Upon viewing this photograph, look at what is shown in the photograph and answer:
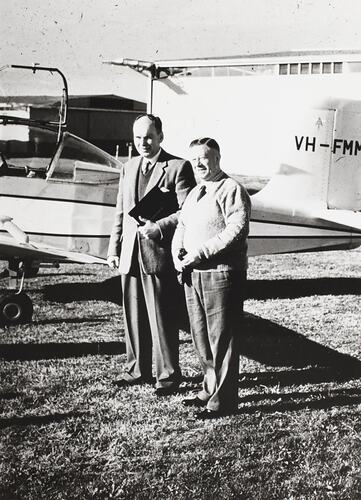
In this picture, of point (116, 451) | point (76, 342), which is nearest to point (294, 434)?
point (116, 451)

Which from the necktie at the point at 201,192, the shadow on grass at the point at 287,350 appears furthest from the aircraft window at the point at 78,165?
the necktie at the point at 201,192

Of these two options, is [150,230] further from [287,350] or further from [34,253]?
[34,253]

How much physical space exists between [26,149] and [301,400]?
12.5 feet

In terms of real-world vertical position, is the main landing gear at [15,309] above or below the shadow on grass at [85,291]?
above

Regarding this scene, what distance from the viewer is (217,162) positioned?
121 inches

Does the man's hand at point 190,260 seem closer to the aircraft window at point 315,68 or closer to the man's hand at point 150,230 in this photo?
the man's hand at point 150,230

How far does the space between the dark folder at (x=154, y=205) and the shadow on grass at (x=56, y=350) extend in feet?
4.66

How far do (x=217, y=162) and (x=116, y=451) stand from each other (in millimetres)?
1490

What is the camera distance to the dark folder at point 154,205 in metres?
3.41

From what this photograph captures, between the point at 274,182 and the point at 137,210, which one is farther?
the point at 274,182

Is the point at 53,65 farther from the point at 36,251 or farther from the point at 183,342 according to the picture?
the point at 183,342

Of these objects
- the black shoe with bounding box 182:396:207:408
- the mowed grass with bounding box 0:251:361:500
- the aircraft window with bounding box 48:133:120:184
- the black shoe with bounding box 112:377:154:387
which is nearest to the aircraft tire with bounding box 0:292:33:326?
the mowed grass with bounding box 0:251:361:500

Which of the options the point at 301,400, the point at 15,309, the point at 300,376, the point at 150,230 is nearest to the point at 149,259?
the point at 150,230

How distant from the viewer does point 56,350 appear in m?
4.46
